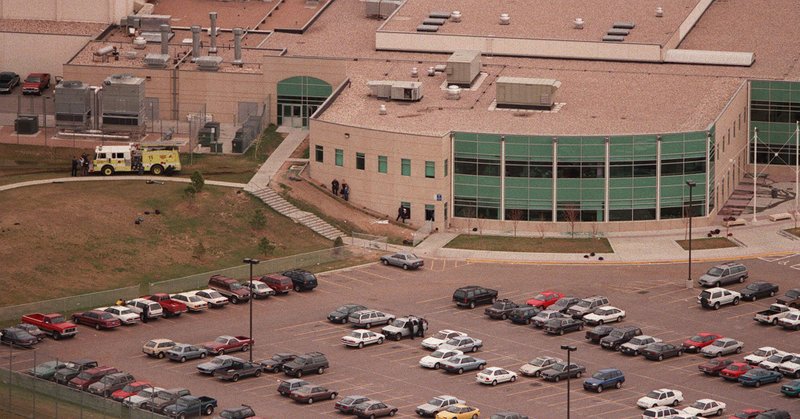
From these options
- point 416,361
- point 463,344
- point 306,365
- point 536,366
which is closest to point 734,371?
point 536,366

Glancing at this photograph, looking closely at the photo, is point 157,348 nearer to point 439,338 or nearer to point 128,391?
point 128,391

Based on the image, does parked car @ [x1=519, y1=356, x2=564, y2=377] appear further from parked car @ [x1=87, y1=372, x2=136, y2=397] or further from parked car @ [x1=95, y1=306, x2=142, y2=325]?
parked car @ [x1=95, y1=306, x2=142, y2=325]

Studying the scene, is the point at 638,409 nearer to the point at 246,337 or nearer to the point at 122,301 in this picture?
the point at 246,337

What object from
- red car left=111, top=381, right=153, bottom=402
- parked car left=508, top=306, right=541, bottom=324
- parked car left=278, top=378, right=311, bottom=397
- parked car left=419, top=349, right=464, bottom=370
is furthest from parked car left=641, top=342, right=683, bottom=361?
red car left=111, top=381, right=153, bottom=402

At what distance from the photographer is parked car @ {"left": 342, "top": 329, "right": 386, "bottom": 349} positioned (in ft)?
620

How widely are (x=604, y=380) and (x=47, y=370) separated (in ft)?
138

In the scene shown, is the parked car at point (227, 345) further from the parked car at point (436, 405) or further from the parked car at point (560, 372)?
the parked car at point (560, 372)

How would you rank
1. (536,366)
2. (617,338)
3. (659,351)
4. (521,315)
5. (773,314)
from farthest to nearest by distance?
1. (773,314)
2. (521,315)
3. (617,338)
4. (659,351)
5. (536,366)

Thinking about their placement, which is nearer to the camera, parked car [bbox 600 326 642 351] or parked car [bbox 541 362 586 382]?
parked car [bbox 541 362 586 382]

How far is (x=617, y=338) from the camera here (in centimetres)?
19000

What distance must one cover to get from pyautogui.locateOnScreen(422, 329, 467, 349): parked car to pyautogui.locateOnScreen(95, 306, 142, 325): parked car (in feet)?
78.0

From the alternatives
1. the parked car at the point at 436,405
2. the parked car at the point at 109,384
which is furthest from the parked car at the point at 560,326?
the parked car at the point at 109,384

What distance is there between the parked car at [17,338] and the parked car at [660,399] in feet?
156

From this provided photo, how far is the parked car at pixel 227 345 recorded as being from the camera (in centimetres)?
18446
